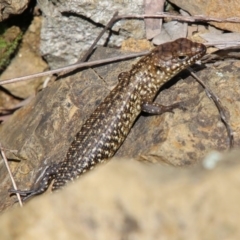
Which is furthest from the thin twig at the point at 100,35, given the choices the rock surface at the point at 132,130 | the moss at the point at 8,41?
the moss at the point at 8,41

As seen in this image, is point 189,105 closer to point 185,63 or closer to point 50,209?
point 185,63

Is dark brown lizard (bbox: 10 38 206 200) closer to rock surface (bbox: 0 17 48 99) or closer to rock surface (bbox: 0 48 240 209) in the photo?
rock surface (bbox: 0 48 240 209)

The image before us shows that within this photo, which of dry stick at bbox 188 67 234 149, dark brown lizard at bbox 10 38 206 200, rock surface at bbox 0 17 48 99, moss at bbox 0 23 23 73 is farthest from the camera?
rock surface at bbox 0 17 48 99

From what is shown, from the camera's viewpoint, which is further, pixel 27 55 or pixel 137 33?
pixel 27 55

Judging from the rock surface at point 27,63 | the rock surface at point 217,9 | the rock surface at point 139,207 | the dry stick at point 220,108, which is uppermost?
the rock surface at point 139,207

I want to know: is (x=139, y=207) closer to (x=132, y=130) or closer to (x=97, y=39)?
(x=132, y=130)

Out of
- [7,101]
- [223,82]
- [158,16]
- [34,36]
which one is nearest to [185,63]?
[223,82]

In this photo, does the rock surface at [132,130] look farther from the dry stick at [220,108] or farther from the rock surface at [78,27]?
the rock surface at [78,27]

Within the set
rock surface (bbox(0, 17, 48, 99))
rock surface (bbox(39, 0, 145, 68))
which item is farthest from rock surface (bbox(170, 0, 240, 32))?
Answer: rock surface (bbox(0, 17, 48, 99))
